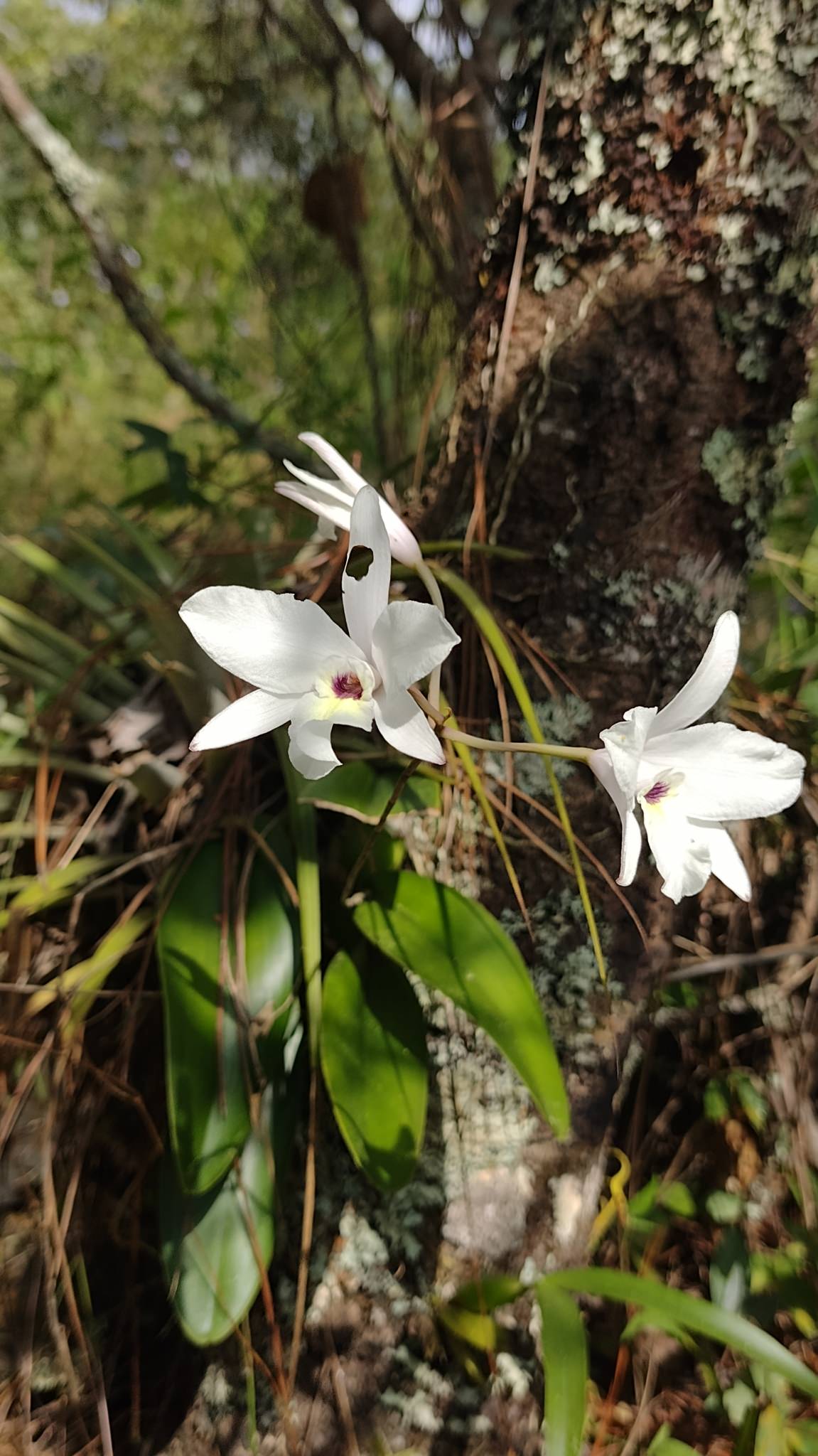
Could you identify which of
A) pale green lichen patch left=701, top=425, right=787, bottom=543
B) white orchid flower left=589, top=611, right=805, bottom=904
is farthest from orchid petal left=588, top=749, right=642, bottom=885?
pale green lichen patch left=701, top=425, right=787, bottom=543

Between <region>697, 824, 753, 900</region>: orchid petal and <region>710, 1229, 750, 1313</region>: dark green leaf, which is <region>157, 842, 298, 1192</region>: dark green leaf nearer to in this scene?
<region>697, 824, 753, 900</region>: orchid petal

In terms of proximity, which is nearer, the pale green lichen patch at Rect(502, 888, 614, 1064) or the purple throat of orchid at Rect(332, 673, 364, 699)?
the purple throat of orchid at Rect(332, 673, 364, 699)

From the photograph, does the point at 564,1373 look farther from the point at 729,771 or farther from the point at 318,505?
the point at 318,505

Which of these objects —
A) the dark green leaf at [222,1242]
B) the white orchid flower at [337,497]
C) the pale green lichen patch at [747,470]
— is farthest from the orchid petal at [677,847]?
the dark green leaf at [222,1242]

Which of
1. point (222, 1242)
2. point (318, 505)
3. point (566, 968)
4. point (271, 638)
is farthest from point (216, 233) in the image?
point (222, 1242)

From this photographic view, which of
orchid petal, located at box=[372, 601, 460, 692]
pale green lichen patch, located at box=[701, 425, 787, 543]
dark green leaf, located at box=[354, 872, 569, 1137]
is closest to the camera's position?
orchid petal, located at box=[372, 601, 460, 692]

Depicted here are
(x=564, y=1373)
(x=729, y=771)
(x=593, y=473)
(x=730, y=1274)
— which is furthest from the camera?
(x=730, y=1274)

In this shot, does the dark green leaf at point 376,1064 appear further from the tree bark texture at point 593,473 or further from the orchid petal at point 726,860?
the orchid petal at point 726,860
